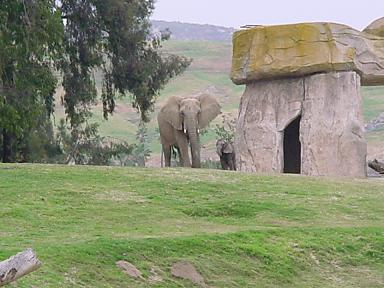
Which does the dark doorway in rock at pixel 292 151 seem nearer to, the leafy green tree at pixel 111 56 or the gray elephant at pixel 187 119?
the gray elephant at pixel 187 119

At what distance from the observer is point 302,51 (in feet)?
69.7

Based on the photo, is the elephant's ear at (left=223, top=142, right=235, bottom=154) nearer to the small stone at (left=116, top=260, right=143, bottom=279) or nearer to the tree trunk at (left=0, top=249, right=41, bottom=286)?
the small stone at (left=116, top=260, right=143, bottom=279)

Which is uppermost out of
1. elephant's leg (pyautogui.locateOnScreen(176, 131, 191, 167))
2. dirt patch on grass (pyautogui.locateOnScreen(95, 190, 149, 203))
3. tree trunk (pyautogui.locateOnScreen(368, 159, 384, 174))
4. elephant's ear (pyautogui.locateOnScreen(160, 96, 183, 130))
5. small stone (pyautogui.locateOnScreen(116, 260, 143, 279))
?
elephant's ear (pyautogui.locateOnScreen(160, 96, 183, 130))

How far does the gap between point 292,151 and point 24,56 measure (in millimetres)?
7113

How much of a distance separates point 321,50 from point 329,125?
4.51 ft

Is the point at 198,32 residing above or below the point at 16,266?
below

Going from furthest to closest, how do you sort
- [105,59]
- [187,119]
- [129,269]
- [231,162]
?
[105,59] < [231,162] < [187,119] < [129,269]

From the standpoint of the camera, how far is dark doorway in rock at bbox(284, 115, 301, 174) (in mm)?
24422

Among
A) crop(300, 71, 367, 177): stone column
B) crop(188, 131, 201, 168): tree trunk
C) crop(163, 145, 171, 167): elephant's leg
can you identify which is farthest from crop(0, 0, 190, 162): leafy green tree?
crop(300, 71, 367, 177): stone column

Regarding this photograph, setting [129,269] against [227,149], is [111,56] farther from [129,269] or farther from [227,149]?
[129,269]

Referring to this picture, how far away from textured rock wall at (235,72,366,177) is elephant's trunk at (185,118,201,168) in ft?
4.01

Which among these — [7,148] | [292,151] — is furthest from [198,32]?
[292,151]

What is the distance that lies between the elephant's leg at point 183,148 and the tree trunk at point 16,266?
16879 mm

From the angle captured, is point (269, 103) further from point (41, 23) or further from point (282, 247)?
point (282, 247)
